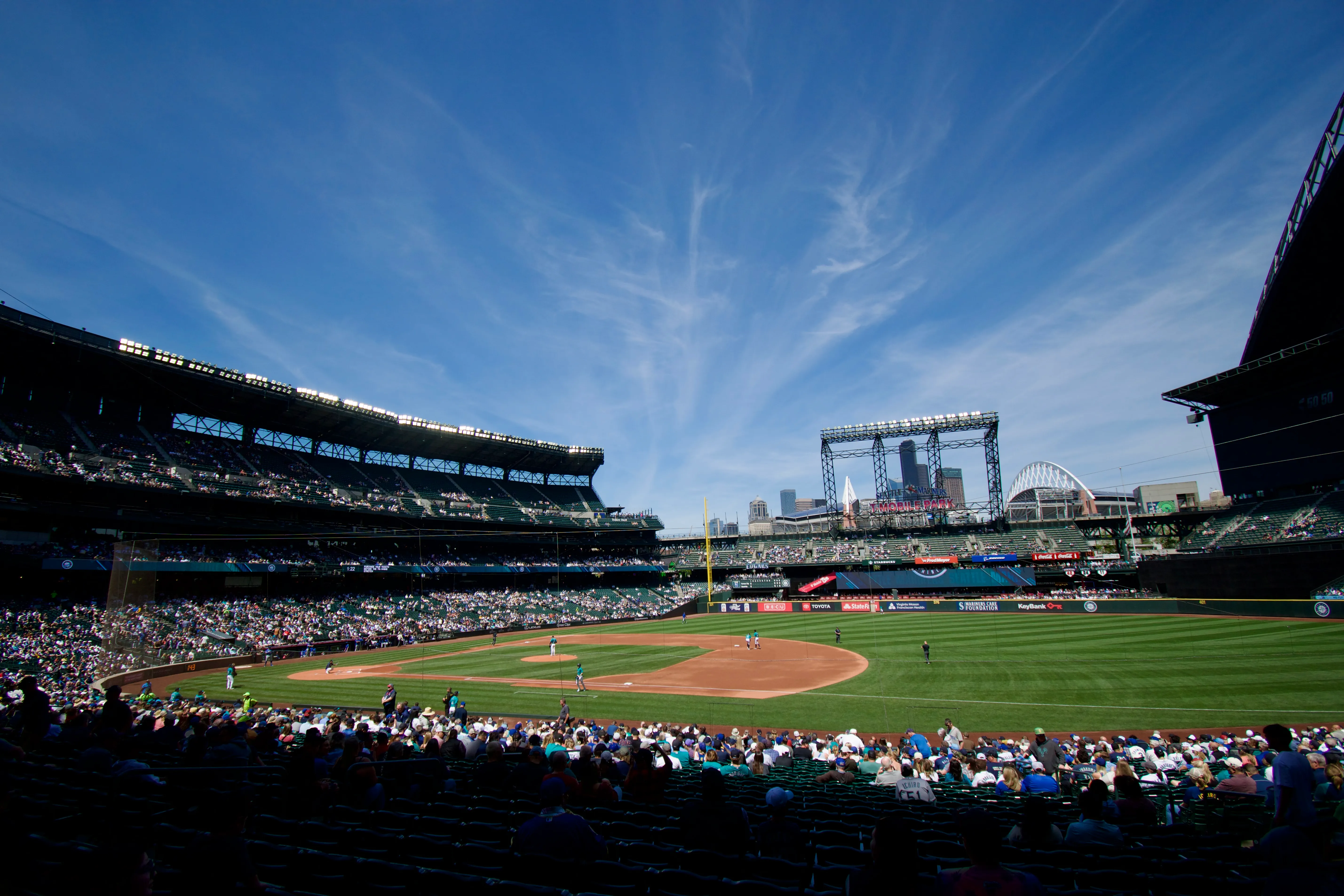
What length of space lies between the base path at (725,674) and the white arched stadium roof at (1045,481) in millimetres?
107179

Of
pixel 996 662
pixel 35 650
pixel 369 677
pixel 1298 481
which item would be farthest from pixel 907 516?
pixel 35 650

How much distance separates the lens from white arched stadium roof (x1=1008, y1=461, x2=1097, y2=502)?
126250mm

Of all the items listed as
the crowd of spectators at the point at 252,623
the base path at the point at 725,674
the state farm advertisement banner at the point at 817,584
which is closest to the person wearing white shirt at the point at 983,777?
the base path at the point at 725,674

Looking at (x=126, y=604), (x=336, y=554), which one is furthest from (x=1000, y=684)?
(x=336, y=554)

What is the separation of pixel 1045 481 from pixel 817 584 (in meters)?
95.6

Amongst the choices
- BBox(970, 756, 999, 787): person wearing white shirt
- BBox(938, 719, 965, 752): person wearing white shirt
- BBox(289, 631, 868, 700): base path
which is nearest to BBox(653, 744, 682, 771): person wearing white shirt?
BBox(970, 756, 999, 787): person wearing white shirt

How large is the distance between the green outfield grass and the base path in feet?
2.35

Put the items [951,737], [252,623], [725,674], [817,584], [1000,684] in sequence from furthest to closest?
[817,584] → [252,623] → [725,674] → [1000,684] → [951,737]

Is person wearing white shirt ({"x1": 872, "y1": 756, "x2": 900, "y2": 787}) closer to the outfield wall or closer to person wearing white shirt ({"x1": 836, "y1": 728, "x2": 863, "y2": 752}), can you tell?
person wearing white shirt ({"x1": 836, "y1": 728, "x2": 863, "y2": 752})

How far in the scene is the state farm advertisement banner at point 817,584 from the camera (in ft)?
244

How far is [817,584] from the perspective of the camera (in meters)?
74.5

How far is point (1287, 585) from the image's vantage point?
42.1 metres

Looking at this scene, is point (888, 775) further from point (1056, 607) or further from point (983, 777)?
point (1056, 607)

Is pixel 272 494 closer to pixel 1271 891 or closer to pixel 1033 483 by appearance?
pixel 1271 891
